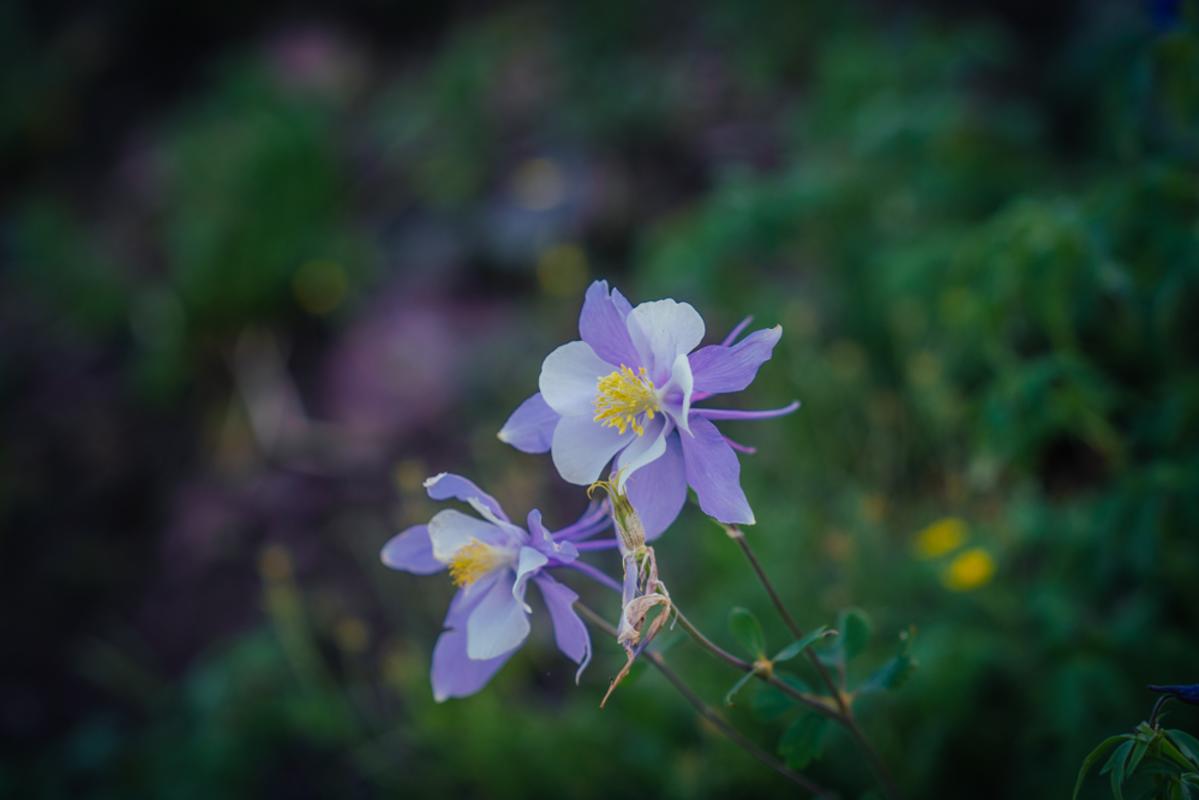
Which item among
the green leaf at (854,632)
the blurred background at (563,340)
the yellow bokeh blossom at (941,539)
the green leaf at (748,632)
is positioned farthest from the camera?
the yellow bokeh blossom at (941,539)

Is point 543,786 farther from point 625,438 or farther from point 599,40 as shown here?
point 599,40

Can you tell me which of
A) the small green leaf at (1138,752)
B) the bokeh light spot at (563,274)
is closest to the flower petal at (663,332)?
the small green leaf at (1138,752)

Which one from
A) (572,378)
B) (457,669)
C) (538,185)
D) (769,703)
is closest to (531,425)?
(572,378)

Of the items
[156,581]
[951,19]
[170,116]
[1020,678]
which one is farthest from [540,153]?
[1020,678]

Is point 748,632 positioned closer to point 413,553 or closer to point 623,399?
point 623,399

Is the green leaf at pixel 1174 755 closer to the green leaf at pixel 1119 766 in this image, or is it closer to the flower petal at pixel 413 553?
the green leaf at pixel 1119 766

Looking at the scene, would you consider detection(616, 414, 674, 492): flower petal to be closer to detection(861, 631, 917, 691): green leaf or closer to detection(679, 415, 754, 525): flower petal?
detection(679, 415, 754, 525): flower petal
